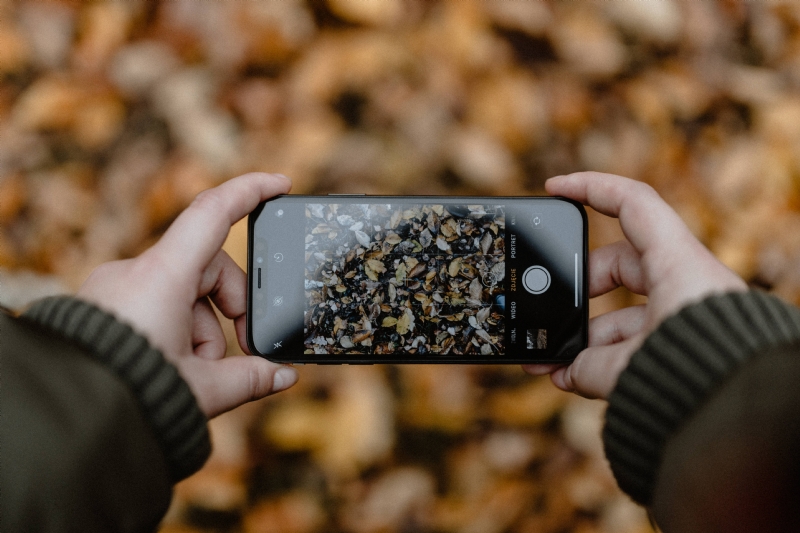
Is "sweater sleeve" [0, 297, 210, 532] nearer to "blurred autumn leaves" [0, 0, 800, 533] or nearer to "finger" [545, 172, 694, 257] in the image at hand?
"blurred autumn leaves" [0, 0, 800, 533]

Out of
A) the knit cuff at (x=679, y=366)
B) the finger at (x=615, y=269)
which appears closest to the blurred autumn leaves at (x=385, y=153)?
the finger at (x=615, y=269)

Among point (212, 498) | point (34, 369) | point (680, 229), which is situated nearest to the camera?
point (34, 369)

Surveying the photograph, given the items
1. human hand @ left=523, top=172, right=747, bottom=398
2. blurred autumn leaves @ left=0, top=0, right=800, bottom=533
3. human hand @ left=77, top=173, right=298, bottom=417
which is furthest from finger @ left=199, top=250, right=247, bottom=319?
human hand @ left=523, top=172, right=747, bottom=398

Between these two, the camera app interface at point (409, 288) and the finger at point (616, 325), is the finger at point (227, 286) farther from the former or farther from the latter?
the finger at point (616, 325)

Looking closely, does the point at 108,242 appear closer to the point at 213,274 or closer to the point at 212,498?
the point at 213,274

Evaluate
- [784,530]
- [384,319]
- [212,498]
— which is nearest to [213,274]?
[384,319]

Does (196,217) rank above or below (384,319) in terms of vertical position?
above
